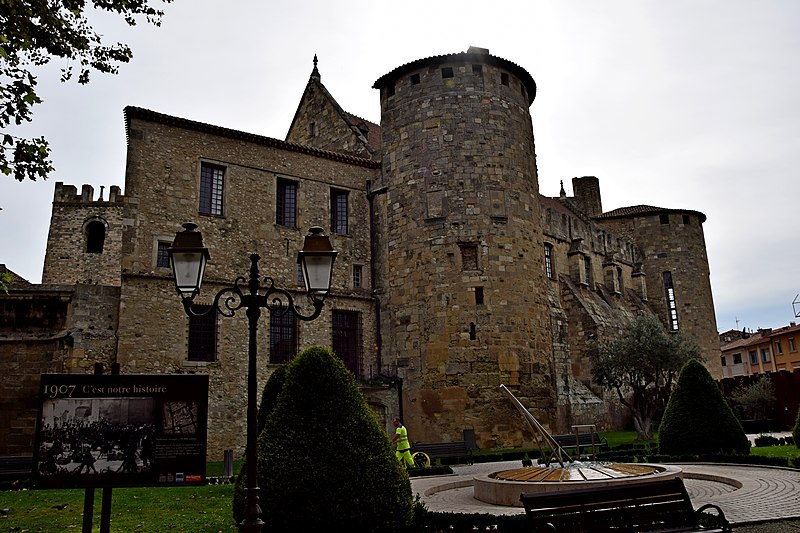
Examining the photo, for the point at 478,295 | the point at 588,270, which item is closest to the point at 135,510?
the point at 478,295

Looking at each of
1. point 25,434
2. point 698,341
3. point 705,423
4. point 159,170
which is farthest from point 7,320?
point 698,341

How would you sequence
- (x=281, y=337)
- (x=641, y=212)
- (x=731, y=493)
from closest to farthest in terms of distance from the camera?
1. (x=731, y=493)
2. (x=281, y=337)
3. (x=641, y=212)

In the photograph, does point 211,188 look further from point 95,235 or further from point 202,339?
point 95,235

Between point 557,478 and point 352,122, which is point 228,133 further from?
point 557,478

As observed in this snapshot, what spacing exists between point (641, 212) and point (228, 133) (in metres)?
30.6

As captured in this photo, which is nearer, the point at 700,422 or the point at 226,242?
the point at 700,422

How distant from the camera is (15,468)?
50.9 feet

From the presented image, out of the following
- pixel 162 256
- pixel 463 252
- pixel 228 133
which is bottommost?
pixel 162 256

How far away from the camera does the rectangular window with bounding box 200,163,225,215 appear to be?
22578mm

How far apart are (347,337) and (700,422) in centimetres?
1321

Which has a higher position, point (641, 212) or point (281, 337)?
point (641, 212)

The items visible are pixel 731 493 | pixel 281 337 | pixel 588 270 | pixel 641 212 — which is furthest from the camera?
pixel 641 212

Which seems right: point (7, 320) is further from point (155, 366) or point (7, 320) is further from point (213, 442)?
point (213, 442)

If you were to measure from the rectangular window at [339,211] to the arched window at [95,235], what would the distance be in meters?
21.0
